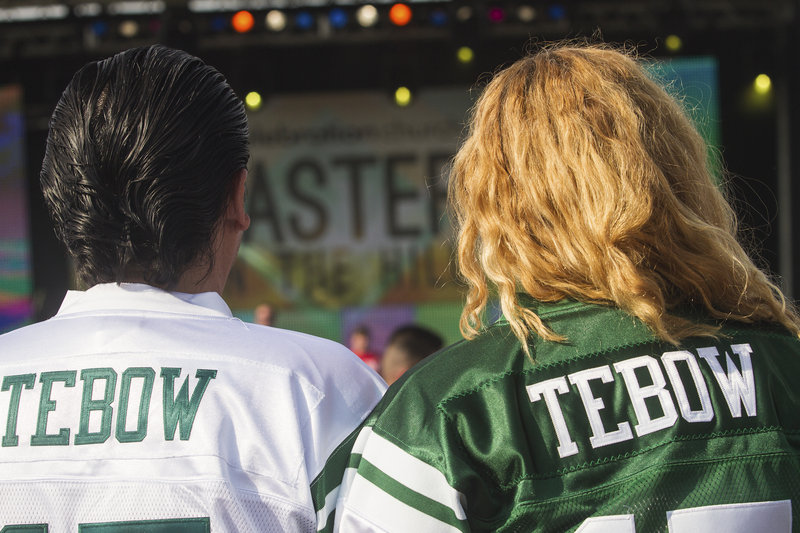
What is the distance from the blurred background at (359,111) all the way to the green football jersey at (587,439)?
523 centimetres

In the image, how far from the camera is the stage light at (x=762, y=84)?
6.45 metres

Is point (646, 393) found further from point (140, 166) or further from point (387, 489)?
point (140, 166)

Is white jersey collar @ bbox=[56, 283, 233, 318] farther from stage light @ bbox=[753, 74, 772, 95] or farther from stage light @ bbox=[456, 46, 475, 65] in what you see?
stage light @ bbox=[753, 74, 772, 95]

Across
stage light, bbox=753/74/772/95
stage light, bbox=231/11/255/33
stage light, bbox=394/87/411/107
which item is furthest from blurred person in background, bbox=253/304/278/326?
stage light, bbox=753/74/772/95

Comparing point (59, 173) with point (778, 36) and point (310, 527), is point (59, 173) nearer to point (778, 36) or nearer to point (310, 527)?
point (310, 527)

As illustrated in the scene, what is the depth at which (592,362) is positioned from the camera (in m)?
1.08

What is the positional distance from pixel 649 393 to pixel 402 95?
20.2 feet

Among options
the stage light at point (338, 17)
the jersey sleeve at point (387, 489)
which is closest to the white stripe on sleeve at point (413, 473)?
the jersey sleeve at point (387, 489)

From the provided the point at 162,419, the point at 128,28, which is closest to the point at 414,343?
the point at 162,419

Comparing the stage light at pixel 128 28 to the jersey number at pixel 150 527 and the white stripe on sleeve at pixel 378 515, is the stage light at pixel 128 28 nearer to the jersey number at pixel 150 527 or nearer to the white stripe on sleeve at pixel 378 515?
the jersey number at pixel 150 527

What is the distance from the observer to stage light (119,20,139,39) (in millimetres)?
6277

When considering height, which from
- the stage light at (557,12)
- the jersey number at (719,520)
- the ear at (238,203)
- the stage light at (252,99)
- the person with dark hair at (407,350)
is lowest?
the person with dark hair at (407,350)

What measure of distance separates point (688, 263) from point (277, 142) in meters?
6.35

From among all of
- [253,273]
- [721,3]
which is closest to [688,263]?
[721,3]
